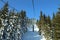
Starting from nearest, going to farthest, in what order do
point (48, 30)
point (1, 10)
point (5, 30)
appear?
point (5, 30)
point (1, 10)
point (48, 30)

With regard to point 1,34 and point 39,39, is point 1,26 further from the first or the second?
point 39,39

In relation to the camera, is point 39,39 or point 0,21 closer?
point 0,21

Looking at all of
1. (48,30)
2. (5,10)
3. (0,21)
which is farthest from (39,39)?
(0,21)

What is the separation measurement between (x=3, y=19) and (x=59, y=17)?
491 inches

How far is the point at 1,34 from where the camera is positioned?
37.4 metres

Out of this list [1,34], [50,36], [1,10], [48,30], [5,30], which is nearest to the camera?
[1,34]

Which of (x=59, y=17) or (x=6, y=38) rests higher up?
(x=59, y=17)

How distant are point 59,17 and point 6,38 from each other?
12.7 meters

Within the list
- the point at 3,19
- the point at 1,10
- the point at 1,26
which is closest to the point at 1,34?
the point at 1,26

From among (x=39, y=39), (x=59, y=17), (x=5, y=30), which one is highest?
(x=59, y=17)

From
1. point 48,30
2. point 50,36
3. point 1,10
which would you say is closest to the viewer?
point 1,10

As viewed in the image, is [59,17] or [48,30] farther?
[48,30]

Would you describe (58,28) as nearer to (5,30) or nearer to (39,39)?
(5,30)

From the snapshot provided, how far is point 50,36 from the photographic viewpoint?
5850cm
